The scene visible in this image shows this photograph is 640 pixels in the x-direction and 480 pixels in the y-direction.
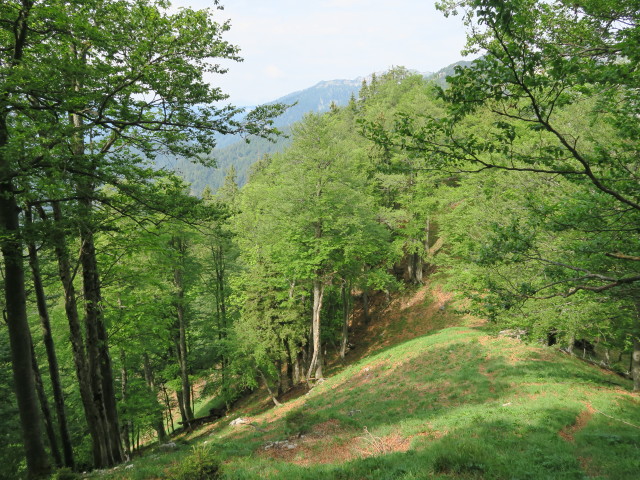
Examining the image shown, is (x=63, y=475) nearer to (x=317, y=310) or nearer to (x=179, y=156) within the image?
(x=179, y=156)

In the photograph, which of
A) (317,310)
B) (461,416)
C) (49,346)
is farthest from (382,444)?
(317,310)

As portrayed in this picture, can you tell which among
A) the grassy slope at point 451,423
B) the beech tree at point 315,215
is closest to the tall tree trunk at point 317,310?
the beech tree at point 315,215

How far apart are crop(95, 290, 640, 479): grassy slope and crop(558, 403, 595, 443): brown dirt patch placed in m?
0.04

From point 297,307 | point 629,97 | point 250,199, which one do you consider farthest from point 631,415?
point 250,199

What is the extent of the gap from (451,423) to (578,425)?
10.9 ft

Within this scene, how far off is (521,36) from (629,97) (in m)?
2.66

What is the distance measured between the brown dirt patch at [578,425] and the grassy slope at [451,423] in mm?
36

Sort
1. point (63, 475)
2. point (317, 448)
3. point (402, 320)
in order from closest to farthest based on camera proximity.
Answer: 1. point (63, 475)
2. point (317, 448)
3. point (402, 320)

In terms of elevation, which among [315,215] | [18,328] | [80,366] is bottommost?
[80,366]

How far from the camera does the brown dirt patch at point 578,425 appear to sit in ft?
27.0

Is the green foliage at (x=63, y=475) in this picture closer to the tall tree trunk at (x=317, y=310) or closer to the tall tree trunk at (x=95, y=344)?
the tall tree trunk at (x=95, y=344)

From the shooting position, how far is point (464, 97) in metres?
4.14

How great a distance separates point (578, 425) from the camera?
901cm

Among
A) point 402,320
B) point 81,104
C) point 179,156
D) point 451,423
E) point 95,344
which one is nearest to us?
point 81,104
